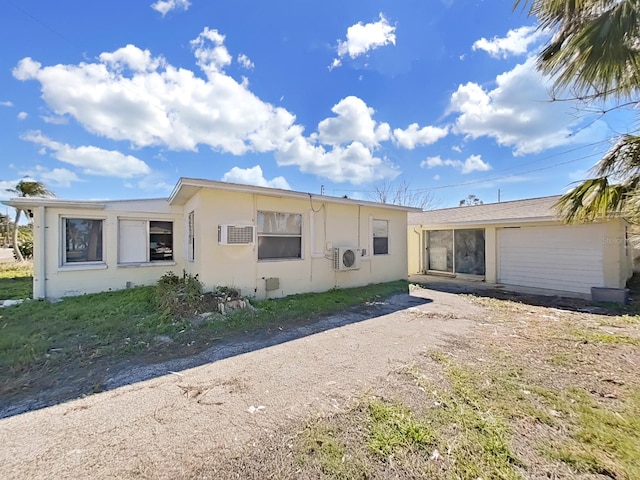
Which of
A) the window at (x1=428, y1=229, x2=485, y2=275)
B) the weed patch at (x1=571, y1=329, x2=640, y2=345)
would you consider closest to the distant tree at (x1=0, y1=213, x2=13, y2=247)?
the window at (x1=428, y1=229, x2=485, y2=275)

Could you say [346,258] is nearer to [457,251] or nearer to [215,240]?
[215,240]

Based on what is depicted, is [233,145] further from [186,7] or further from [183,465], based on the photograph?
[183,465]

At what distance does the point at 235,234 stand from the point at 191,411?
4.33m

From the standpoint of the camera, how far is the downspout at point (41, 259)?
7.19 metres

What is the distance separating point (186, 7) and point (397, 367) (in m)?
8.97

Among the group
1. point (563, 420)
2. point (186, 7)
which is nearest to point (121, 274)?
point (186, 7)

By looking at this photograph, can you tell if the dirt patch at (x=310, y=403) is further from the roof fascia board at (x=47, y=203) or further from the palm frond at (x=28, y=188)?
the palm frond at (x=28, y=188)

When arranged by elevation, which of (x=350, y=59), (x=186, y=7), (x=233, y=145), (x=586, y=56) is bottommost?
(x=586, y=56)

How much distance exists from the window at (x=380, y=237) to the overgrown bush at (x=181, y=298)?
581 cm

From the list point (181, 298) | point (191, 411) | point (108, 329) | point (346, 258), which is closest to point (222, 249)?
point (181, 298)

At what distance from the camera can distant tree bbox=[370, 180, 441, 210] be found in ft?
83.8

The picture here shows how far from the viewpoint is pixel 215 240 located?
650 cm

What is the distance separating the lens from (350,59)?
9930mm

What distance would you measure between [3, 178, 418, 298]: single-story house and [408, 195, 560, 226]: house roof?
141 inches
